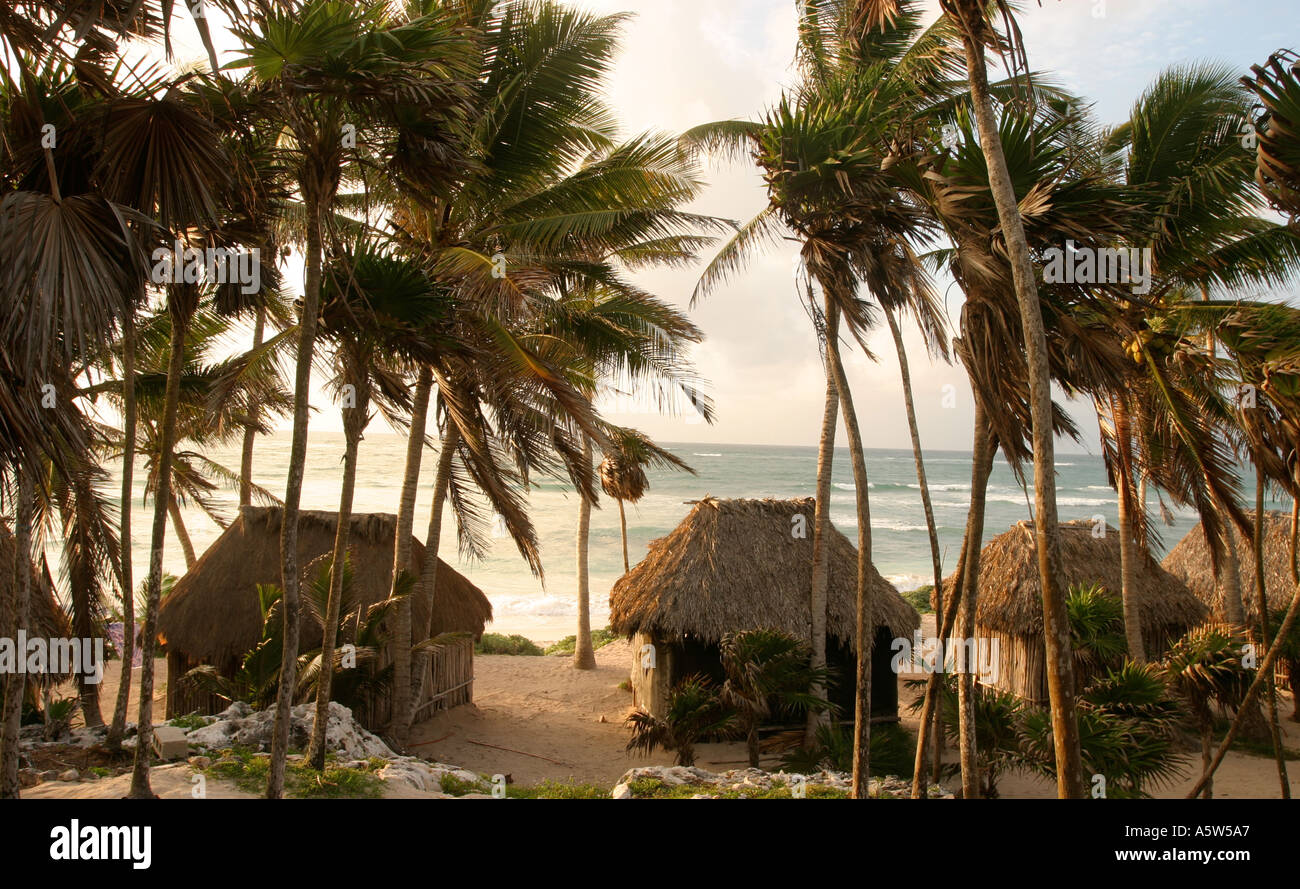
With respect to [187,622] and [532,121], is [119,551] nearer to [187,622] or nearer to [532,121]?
[187,622]

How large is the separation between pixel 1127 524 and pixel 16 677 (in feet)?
33.8

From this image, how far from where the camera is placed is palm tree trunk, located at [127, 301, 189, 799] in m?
5.33

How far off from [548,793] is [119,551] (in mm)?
5306

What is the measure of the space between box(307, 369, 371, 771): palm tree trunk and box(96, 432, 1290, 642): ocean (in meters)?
19.4

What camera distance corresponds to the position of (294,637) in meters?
5.26

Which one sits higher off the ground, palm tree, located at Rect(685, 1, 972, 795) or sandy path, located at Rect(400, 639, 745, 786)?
palm tree, located at Rect(685, 1, 972, 795)

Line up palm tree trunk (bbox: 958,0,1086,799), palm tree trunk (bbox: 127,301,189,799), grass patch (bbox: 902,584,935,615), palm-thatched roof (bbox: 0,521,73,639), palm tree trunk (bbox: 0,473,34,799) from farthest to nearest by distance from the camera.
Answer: grass patch (bbox: 902,584,935,615) < palm-thatched roof (bbox: 0,521,73,639) < palm tree trunk (bbox: 127,301,189,799) < palm tree trunk (bbox: 0,473,34,799) < palm tree trunk (bbox: 958,0,1086,799)

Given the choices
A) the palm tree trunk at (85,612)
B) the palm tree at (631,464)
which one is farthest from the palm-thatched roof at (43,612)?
the palm tree at (631,464)

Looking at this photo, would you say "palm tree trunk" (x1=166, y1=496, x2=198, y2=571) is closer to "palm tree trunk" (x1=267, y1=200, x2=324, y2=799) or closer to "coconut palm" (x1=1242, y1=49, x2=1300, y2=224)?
"palm tree trunk" (x1=267, y1=200, x2=324, y2=799)

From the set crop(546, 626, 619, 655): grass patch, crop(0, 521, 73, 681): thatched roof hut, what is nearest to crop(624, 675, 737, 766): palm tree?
crop(0, 521, 73, 681): thatched roof hut

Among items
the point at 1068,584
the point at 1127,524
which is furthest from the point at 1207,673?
the point at 1068,584

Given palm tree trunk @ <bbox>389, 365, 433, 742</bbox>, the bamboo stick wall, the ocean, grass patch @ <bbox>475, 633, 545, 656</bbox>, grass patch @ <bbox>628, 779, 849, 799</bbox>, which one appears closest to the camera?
grass patch @ <bbox>628, 779, 849, 799</bbox>

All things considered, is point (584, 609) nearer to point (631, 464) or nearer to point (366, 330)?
point (631, 464)
